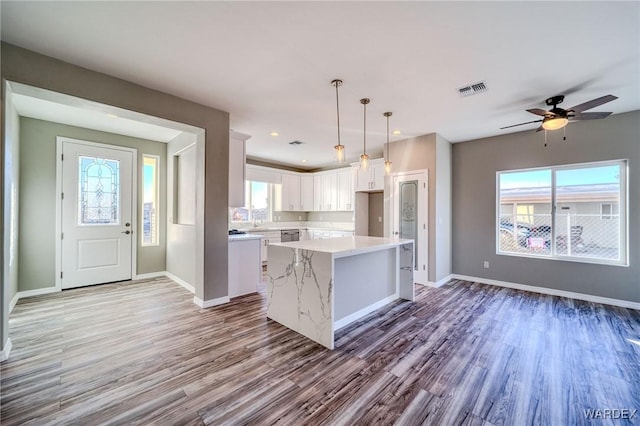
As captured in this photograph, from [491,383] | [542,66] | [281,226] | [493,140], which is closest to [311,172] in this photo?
[281,226]

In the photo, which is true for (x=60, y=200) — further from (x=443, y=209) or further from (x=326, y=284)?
(x=443, y=209)

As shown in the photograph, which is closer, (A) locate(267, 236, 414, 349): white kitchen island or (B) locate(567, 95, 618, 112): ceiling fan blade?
(B) locate(567, 95, 618, 112): ceiling fan blade

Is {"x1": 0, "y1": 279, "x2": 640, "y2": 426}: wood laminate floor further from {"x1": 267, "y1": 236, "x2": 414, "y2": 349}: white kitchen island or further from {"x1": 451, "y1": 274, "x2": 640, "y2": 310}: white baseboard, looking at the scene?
{"x1": 451, "y1": 274, "x2": 640, "y2": 310}: white baseboard

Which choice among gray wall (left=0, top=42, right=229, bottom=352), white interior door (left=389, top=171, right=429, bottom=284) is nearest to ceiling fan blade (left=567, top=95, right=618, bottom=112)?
white interior door (left=389, top=171, right=429, bottom=284)

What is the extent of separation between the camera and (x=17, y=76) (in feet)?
7.50

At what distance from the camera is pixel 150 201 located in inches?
201

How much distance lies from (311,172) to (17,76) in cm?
610

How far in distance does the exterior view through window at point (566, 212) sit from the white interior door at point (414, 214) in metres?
1.38

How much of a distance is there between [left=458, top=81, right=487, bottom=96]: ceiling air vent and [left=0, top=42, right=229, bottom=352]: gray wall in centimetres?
309

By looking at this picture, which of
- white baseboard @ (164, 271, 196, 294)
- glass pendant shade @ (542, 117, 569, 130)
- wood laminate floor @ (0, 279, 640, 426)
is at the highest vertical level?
glass pendant shade @ (542, 117, 569, 130)

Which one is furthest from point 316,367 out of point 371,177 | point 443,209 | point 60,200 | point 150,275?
point 60,200

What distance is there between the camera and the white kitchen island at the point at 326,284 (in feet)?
8.47

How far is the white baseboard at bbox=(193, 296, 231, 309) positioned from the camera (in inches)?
139

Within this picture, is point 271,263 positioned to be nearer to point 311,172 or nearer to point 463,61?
point 463,61
